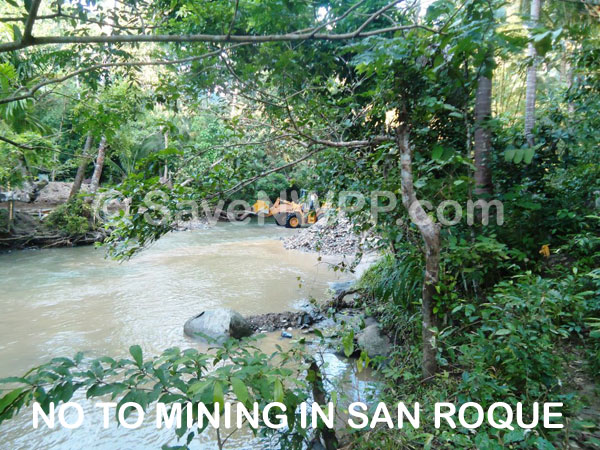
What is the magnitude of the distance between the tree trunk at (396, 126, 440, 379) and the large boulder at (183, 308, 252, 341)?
2709mm

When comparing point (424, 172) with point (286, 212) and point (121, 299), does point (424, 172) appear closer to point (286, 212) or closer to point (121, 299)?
point (121, 299)

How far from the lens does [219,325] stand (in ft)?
15.0

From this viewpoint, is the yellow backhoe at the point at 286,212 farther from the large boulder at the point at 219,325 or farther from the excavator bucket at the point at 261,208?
the large boulder at the point at 219,325

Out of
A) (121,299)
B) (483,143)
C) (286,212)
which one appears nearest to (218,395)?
(483,143)

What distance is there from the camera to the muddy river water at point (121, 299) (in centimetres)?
296

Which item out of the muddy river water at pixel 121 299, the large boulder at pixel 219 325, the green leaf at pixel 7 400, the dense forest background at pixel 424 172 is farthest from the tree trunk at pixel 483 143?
the large boulder at pixel 219 325

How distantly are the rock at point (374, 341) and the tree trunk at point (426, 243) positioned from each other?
1.18 metres

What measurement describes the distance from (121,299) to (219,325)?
8.82ft

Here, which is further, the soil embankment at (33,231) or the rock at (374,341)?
the soil embankment at (33,231)

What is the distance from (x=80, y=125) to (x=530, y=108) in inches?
236

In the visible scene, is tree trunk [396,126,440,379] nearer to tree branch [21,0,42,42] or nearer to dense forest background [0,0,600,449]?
dense forest background [0,0,600,449]

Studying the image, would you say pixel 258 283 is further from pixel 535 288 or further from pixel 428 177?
pixel 535 288

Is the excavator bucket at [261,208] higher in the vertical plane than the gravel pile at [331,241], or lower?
higher

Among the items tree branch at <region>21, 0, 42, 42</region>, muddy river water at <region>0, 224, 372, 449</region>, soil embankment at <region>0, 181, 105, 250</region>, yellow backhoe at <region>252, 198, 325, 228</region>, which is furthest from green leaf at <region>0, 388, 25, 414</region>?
yellow backhoe at <region>252, 198, 325, 228</region>
